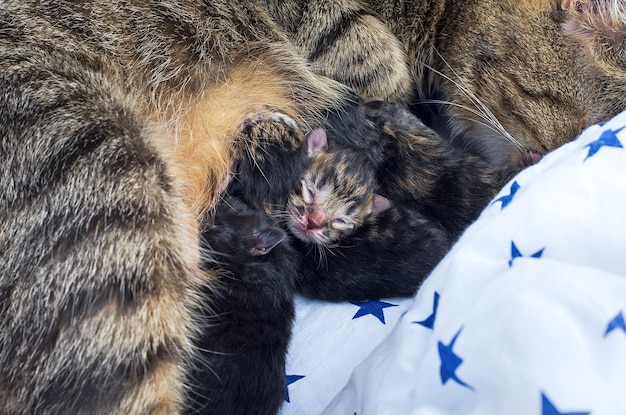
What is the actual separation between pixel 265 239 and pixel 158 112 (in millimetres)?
372

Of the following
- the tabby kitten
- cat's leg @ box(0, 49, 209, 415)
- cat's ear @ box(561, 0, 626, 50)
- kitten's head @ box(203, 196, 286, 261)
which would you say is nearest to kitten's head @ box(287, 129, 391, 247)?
kitten's head @ box(203, 196, 286, 261)

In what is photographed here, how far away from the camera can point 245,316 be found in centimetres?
124

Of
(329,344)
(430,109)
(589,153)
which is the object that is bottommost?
(329,344)

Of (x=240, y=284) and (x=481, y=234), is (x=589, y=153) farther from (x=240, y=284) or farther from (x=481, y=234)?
(x=240, y=284)

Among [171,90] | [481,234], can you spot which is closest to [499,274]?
[481,234]

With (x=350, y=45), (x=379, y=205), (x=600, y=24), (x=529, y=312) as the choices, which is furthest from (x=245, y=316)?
(x=600, y=24)

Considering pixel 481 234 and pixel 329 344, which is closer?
pixel 481 234

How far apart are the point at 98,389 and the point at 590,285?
2.55 feet

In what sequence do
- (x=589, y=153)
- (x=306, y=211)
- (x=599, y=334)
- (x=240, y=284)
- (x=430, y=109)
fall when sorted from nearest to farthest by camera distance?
(x=599, y=334) < (x=589, y=153) < (x=240, y=284) < (x=306, y=211) < (x=430, y=109)

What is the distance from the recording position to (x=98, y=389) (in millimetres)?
942

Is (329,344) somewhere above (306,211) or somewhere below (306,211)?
below

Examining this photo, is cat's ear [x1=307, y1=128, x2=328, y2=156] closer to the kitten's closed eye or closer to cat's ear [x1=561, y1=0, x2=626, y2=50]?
the kitten's closed eye

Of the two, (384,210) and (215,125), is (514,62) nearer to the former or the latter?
(384,210)

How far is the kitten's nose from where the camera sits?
143 cm
